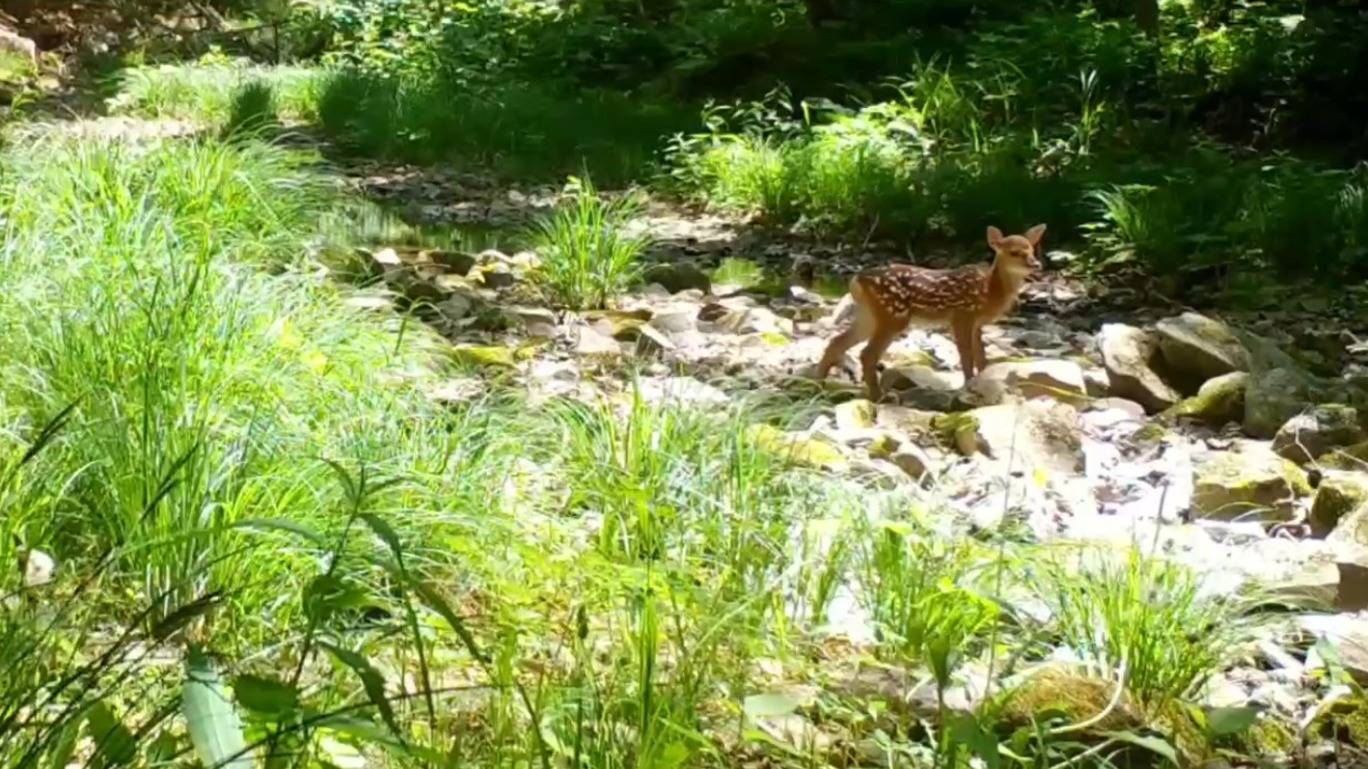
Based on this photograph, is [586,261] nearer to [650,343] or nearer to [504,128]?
[650,343]

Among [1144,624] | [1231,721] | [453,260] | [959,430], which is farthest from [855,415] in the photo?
[453,260]

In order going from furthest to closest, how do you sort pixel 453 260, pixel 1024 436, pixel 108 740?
pixel 453 260 → pixel 1024 436 → pixel 108 740

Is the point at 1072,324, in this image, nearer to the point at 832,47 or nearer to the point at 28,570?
the point at 28,570

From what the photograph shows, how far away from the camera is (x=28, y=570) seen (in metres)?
2.82

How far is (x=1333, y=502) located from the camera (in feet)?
13.7

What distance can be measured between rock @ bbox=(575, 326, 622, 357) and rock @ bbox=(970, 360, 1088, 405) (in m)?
1.25

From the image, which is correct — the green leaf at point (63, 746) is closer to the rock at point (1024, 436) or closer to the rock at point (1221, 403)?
the rock at point (1024, 436)

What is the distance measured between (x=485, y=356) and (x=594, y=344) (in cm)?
58

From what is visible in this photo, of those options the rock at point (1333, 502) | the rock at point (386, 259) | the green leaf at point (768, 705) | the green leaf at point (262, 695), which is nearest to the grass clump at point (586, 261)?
the rock at point (386, 259)

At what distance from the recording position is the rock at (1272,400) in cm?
522

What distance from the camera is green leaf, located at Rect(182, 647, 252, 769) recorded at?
1.53 meters

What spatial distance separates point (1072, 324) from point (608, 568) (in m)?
4.44

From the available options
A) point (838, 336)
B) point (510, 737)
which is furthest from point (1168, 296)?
point (510, 737)

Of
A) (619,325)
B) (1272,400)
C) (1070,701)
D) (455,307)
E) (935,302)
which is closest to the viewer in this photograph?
(1070,701)
